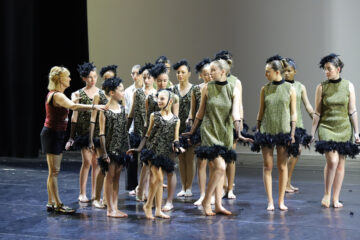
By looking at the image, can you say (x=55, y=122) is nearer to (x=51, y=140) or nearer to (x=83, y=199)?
(x=51, y=140)

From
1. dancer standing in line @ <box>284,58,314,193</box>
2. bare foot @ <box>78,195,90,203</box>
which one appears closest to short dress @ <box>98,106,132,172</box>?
bare foot @ <box>78,195,90,203</box>

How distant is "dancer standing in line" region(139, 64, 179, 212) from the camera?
5.55m

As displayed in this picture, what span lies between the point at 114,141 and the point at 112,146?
5 centimetres

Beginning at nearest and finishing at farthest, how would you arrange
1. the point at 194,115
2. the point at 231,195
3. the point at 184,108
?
the point at 194,115
the point at 184,108
the point at 231,195

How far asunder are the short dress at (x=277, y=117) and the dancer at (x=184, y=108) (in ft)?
→ 3.16

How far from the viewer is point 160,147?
527 centimetres

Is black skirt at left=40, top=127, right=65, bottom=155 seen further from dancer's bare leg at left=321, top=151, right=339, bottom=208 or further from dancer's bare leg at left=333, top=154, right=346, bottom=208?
dancer's bare leg at left=333, top=154, right=346, bottom=208

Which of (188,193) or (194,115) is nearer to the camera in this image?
(194,115)

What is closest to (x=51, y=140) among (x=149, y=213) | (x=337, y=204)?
(x=149, y=213)

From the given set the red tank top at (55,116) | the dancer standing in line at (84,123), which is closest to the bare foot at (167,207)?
the dancer standing in line at (84,123)

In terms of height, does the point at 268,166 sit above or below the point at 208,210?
above

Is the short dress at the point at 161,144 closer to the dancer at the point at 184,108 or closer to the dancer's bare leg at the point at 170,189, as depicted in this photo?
the dancer's bare leg at the point at 170,189

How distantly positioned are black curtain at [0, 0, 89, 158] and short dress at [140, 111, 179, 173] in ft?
17.9

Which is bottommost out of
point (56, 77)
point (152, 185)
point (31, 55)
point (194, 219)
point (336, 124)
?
point (194, 219)
